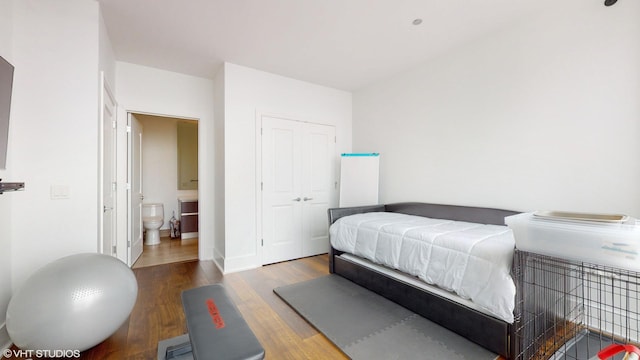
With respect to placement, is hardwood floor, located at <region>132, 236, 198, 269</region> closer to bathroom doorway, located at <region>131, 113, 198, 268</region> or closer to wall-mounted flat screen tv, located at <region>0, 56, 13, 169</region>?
bathroom doorway, located at <region>131, 113, 198, 268</region>

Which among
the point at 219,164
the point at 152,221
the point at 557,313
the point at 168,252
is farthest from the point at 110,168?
the point at 557,313

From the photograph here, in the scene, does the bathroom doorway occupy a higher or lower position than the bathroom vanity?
higher

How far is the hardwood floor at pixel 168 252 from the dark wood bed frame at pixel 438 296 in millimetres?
2322

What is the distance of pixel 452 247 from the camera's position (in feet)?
6.32

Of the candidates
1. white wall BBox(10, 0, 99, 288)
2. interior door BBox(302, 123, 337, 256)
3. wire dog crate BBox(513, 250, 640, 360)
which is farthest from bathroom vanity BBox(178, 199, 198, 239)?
wire dog crate BBox(513, 250, 640, 360)

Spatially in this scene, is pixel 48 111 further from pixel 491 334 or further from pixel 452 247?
pixel 491 334

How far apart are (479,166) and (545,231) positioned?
5.12ft

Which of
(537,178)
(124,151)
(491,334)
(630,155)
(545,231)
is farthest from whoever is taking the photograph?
(124,151)

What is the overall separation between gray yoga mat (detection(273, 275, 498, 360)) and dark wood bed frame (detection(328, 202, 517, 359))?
64 mm

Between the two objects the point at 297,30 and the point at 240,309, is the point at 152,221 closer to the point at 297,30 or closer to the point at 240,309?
the point at 240,309

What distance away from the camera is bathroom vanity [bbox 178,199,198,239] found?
4.96m

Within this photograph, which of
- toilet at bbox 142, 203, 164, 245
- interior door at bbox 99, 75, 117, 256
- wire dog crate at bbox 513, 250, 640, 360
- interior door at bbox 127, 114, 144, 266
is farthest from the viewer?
toilet at bbox 142, 203, 164, 245

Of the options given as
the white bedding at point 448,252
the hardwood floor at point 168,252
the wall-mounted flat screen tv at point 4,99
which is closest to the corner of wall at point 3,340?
the wall-mounted flat screen tv at point 4,99

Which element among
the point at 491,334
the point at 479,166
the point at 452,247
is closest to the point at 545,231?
the point at 452,247
